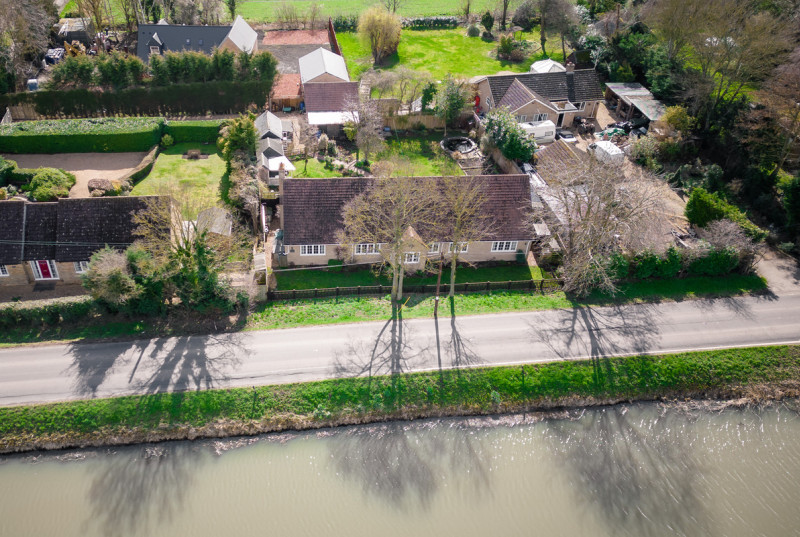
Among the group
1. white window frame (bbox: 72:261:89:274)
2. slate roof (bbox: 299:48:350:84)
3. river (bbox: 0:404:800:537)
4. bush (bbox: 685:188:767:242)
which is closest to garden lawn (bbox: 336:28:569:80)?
slate roof (bbox: 299:48:350:84)

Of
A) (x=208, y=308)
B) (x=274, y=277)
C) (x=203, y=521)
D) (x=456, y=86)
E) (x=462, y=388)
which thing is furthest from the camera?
(x=456, y=86)

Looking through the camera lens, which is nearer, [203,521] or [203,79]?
[203,521]

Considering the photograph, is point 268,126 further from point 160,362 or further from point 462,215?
point 160,362

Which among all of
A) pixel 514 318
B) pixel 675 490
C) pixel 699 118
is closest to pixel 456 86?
pixel 699 118

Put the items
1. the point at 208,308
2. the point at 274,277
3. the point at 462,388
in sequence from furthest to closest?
1. the point at 274,277
2. the point at 208,308
3. the point at 462,388

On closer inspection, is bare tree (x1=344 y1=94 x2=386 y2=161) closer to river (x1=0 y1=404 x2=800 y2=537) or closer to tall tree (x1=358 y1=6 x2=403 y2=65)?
tall tree (x1=358 y1=6 x2=403 y2=65)

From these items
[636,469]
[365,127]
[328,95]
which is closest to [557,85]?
[365,127]

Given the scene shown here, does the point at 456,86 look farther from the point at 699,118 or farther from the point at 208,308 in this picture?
the point at 208,308

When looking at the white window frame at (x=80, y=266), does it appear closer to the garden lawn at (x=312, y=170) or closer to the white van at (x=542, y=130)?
the garden lawn at (x=312, y=170)
